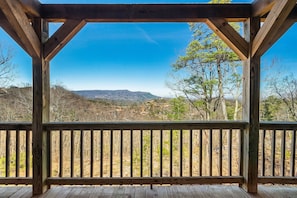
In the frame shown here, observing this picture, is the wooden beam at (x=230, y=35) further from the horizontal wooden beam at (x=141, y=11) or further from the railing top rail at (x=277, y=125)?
the railing top rail at (x=277, y=125)

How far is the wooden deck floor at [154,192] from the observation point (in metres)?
2.76

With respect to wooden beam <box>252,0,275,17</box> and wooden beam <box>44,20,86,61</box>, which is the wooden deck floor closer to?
wooden beam <box>44,20,86,61</box>

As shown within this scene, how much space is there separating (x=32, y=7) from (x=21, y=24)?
378 millimetres

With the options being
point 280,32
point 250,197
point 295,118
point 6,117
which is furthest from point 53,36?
point 295,118

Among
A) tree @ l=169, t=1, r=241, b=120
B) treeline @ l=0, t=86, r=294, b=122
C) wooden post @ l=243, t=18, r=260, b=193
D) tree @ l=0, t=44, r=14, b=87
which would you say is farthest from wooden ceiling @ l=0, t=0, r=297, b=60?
tree @ l=0, t=44, r=14, b=87

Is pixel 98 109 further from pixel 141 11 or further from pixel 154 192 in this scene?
pixel 141 11

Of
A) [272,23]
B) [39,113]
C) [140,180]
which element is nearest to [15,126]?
[39,113]

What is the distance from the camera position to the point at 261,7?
8.29 feet

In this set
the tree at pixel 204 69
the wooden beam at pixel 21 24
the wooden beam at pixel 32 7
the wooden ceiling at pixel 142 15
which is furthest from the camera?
the tree at pixel 204 69

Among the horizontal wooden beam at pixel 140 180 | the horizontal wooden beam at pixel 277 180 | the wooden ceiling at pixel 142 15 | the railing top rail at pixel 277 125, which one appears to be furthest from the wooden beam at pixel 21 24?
the horizontal wooden beam at pixel 277 180

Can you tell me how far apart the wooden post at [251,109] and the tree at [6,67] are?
3640 mm

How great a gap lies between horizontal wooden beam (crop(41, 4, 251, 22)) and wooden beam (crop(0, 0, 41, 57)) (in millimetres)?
389

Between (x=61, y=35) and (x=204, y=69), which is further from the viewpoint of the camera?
(x=204, y=69)

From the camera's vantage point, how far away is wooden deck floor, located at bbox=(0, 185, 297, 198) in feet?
9.04
